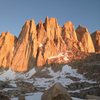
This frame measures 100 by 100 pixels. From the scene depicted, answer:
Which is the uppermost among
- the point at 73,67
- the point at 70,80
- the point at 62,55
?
the point at 62,55

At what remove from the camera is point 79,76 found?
6117 inches

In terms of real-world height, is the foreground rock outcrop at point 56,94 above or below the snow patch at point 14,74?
below

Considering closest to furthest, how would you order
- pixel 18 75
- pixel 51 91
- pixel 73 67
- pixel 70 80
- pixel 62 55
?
pixel 51 91 → pixel 70 80 → pixel 73 67 → pixel 18 75 → pixel 62 55

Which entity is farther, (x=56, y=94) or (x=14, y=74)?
(x=14, y=74)

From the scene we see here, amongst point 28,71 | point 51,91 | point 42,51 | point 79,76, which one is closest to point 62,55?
point 42,51

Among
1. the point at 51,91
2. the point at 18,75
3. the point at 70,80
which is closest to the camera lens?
the point at 51,91

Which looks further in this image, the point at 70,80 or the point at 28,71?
the point at 28,71

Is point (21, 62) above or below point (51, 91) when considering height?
above

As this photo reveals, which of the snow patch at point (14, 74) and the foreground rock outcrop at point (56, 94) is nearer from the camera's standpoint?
the foreground rock outcrop at point (56, 94)

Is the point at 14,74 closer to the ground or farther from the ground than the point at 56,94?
farther from the ground

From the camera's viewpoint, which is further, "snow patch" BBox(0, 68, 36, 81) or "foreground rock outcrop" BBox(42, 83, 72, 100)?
"snow patch" BBox(0, 68, 36, 81)

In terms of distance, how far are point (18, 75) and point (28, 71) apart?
8.70 meters

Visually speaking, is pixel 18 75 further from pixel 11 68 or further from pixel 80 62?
pixel 80 62

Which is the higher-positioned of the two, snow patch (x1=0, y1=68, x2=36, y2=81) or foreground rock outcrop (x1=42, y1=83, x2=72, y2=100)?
snow patch (x1=0, y1=68, x2=36, y2=81)
